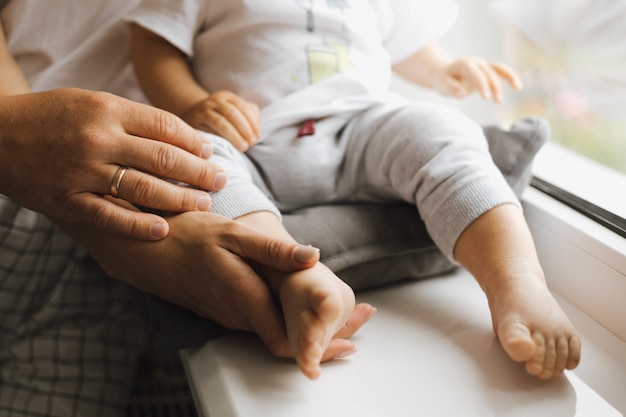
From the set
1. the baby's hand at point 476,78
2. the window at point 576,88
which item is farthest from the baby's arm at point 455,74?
the window at point 576,88

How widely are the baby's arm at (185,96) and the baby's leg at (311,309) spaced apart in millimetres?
253

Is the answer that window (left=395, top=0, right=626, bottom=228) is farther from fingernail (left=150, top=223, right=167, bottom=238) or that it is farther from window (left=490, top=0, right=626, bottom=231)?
fingernail (left=150, top=223, right=167, bottom=238)

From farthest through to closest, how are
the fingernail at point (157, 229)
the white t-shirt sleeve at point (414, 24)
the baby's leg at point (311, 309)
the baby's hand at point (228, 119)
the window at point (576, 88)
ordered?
the white t-shirt sleeve at point (414, 24) → the window at point (576, 88) → the baby's hand at point (228, 119) → the fingernail at point (157, 229) → the baby's leg at point (311, 309)

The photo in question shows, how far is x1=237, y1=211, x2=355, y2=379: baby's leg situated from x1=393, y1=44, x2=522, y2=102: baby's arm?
542 millimetres

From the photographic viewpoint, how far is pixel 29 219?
2.77 feet

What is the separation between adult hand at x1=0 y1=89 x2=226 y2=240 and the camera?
2.07ft

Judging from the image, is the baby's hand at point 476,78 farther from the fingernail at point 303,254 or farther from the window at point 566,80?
the fingernail at point 303,254

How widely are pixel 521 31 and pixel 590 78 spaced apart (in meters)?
0.21

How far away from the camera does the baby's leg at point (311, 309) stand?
0.51 meters

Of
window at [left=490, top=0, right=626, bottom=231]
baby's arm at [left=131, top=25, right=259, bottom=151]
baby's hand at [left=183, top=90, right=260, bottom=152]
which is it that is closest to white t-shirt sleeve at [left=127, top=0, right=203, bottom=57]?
baby's arm at [left=131, top=25, right=259, bottom=151]

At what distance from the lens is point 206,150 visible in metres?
0.69

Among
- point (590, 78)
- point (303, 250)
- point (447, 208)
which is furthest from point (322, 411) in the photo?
point (590, 78)

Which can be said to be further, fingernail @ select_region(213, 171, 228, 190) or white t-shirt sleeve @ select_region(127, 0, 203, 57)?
white t-shirt sleeve @ select_region(127, 0, 203, 57)

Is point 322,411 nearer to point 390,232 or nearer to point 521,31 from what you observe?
point 390,232
